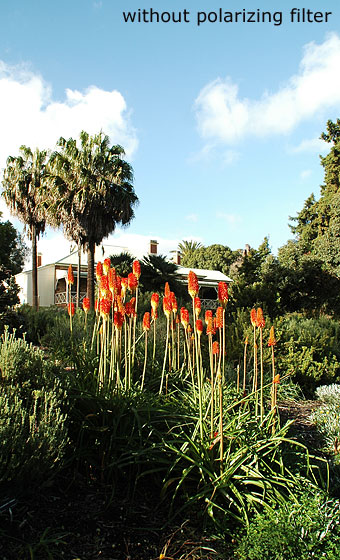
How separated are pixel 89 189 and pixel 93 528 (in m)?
20.4

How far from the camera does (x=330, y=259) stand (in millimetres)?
24562

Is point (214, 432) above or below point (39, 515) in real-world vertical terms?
above

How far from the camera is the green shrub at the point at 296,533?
2.07m

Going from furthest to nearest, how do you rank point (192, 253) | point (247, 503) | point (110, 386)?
point (192, 253) < point (110, 386) < point (247, 503)

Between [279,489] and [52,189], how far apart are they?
2133 centimetres

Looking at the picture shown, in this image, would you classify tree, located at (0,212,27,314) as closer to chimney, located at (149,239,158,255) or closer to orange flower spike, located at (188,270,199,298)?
orange flower spike, located at (188,270,199,298)

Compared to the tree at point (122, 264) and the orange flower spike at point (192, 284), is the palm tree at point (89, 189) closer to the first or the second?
the tree at point (122, 264)

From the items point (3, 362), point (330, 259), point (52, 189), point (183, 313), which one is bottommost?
point (3, 362)

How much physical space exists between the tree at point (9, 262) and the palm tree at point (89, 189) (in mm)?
4309

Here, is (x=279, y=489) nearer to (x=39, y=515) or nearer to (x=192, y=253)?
(x=39, y=515)

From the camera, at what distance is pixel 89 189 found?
21.5 m

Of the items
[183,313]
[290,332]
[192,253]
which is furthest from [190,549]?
[192,253]

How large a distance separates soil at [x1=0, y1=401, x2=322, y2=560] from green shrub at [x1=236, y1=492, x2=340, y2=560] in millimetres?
196

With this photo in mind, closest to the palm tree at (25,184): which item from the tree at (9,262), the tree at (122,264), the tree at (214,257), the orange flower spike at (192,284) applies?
the tree at (9,262)
